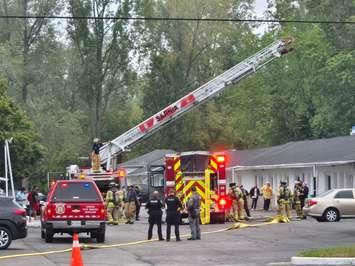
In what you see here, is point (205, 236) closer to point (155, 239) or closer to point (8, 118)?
point (155, 239)

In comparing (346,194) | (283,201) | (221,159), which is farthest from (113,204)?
(346,194)

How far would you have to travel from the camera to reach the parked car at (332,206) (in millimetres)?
33438

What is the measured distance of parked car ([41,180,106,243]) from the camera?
78.7 ft

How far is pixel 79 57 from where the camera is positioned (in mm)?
70500

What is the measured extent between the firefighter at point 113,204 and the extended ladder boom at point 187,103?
457 cm

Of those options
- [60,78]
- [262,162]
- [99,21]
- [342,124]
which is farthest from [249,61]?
[60,78]

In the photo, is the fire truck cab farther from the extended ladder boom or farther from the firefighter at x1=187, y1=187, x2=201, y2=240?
the extended ladder boom

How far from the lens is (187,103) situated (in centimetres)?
3925

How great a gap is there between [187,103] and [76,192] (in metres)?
15.5

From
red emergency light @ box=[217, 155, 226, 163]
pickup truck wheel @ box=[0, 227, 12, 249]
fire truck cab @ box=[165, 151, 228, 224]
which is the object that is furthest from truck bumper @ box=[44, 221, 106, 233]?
red emergency light @ box=[217, 155, 226, 163]

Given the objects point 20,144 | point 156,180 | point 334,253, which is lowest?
point 334,253

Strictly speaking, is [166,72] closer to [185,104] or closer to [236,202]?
[185,104]

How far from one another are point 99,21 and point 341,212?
3895 cm

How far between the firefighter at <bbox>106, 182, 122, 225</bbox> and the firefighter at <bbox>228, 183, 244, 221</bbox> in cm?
470
